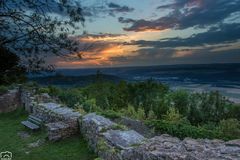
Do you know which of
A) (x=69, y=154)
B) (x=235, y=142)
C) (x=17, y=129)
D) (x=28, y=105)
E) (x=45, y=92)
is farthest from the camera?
(x=45, y=92)

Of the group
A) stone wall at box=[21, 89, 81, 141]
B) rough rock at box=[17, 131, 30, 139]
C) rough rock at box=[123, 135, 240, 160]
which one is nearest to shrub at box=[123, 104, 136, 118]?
stone wall at box=[21, 89, 81, 141]

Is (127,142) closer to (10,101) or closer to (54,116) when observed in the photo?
(54,116)

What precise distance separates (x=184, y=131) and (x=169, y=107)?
29.3 ft

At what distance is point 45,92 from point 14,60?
14.0m

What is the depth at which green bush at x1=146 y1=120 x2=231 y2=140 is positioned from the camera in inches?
438

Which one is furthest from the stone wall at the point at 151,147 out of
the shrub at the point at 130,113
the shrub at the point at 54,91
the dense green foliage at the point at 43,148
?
the shrub at the point at 54,91

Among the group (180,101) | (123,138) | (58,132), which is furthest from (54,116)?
(180,101)

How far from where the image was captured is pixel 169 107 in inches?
798

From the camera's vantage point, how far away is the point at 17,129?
14.9 m

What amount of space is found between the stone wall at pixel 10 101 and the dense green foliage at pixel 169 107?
1800 mm

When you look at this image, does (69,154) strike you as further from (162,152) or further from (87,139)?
(162,152)

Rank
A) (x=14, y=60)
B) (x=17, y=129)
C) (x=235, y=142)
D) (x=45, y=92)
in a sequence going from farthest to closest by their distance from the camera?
(x=45, y=92), (x=17, y=129), (x=235, y=142), (x=14, y=60)

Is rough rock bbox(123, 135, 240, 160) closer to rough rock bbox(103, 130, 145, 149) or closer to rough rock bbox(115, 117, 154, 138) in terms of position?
rough rock bbox(103, 130, 145, 149)

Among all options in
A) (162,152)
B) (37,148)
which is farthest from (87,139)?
(162,152)
